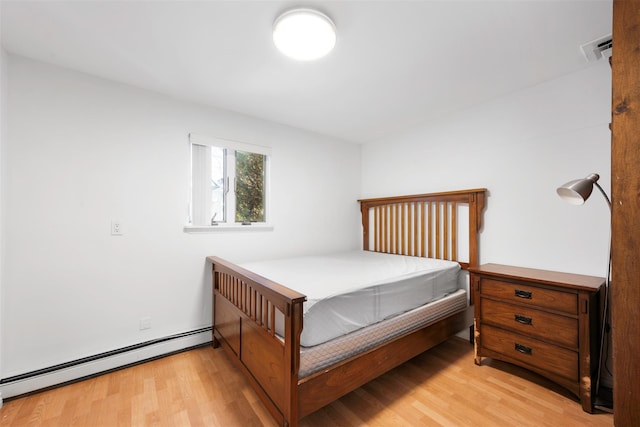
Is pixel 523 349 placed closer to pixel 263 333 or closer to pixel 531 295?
pixel 531 295

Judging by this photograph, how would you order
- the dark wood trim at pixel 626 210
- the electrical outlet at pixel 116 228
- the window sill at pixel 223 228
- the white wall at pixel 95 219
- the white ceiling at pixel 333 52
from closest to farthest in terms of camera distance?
the dark wood trim at pixel 626 210
the white ceiling at pixel 333 52
the white wall at pixel 95 219
the electrical outlet at pixel 116 228
the window sill at pixel 223 228

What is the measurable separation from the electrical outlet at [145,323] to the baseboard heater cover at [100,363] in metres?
0.11

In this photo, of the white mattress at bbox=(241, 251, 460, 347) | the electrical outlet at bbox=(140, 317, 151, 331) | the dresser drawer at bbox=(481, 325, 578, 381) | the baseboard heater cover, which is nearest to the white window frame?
the white mattress at bbox=(241, 251, 460, 347)

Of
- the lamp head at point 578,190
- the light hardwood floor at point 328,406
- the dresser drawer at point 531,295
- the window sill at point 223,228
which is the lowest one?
the light hardwood floor at point 328,406

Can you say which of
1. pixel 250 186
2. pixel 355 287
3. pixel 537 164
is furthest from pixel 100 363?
pixel 537 164

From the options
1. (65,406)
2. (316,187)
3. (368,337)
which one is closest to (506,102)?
(316,187)

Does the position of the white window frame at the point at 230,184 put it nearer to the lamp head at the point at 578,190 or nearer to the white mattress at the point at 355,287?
the white mattress at the point at 355,287

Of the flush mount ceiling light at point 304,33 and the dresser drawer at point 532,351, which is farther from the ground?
the flush mount ceiling light at point 304,33

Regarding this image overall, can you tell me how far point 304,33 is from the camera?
1.43m

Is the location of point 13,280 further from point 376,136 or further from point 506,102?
point 506,102

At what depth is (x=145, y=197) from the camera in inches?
84.5

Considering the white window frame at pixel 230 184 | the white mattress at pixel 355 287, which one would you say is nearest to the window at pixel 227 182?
the white window frame at pixel 230 184

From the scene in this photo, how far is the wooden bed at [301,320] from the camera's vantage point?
50.6 inches

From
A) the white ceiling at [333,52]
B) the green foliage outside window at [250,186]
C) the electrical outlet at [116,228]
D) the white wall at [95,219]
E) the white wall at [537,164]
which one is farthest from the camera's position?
the green foliage outside window at [250,186]
